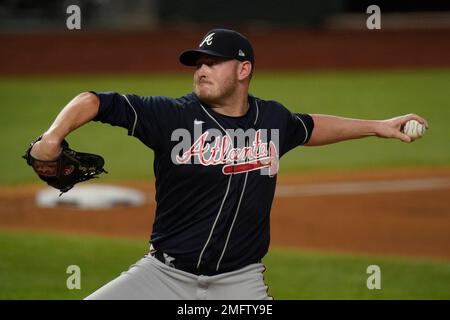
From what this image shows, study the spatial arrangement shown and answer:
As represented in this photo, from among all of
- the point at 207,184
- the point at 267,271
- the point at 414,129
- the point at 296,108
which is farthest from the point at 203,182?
the point at 296,108

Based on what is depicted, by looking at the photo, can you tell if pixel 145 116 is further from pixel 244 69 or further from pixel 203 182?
pixel 244 69

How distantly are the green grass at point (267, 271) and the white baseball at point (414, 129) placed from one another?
1.94 m

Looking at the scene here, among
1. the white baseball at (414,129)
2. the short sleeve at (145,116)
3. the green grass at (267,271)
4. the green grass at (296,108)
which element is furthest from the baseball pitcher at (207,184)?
the green grass at (296,108)

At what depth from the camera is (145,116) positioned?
165 inches

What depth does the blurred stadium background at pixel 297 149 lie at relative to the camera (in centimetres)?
736

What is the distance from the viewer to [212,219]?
4.28m

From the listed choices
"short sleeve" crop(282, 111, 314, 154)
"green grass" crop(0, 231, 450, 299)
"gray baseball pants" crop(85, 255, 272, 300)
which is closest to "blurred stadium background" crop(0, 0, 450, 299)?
"green grass" crop(0, 231, 450, 299)

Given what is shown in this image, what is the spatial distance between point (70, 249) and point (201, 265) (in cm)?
376

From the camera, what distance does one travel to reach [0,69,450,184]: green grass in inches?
482

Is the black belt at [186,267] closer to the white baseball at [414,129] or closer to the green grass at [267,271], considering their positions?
the white baseball at [414,129]

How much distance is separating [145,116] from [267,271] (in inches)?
131

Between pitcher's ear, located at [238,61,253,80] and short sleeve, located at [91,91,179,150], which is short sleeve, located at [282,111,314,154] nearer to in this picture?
pitcher's ear, located at [238,61,253,80]

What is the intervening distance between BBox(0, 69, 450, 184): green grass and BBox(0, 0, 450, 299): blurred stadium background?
43 millimetres
